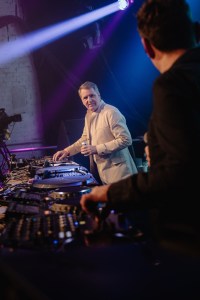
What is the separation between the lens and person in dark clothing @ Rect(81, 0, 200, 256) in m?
0.89

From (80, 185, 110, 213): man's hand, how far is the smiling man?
1.84 metres

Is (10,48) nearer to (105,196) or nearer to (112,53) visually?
(112,53)

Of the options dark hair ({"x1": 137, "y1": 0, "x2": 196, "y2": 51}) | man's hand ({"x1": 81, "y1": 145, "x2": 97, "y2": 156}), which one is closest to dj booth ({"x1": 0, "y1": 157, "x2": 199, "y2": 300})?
dark hair ({"x1": 137, "y1": 0, "x2": 196, "y2": 51})

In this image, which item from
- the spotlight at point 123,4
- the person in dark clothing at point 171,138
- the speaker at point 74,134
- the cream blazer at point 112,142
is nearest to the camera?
the person in dark clothing at point 171,138

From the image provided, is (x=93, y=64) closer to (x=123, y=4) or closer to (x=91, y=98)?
(x=123, y=4)

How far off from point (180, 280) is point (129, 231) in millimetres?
419

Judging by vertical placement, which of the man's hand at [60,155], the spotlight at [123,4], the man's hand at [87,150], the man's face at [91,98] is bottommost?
the man's hand at [60,155]

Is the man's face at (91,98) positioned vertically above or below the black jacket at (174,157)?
above

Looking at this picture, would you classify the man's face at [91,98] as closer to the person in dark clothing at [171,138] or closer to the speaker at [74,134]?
the speaker at [74,134]

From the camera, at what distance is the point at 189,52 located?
103 centimetres

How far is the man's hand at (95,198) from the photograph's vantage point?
1.07m

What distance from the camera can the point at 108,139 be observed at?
3.23m

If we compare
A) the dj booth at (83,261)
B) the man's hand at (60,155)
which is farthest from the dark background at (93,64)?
the dj booth at (83,261)

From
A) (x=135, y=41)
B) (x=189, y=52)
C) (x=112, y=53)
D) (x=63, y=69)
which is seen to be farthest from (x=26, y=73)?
(x=189, y=52)
